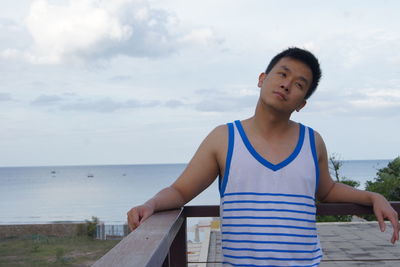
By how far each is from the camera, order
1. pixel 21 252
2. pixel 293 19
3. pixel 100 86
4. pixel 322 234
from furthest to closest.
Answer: pixel 100 86 → pixel 21 252 → pixel 293 19 → pixel 322 234

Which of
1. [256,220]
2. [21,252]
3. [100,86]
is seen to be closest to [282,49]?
[256,220]

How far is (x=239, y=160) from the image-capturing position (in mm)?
1870

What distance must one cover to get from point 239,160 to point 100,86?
280 feet

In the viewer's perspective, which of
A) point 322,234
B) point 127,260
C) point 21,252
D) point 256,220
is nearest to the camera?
point 127,260

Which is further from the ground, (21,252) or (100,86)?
(100,86)

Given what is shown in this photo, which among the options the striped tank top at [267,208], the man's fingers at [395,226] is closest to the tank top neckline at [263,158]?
the striped tank top at [267,208]

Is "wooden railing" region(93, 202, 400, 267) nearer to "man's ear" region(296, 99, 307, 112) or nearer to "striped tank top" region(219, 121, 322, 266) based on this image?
"striped tank top" region(219, 121, 322, 266)

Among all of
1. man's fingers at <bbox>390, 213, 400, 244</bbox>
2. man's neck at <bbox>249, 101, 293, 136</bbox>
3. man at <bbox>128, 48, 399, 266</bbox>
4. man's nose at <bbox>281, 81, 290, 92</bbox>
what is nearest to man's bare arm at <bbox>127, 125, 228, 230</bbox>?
man at <bbox>128, 48, 399, 266</bbox>

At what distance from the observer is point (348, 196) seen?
221 cm

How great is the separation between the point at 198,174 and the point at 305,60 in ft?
1.89

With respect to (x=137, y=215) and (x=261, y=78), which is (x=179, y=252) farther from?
(x=261, y=78)

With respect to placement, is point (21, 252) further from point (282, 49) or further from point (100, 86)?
point (100, 86)

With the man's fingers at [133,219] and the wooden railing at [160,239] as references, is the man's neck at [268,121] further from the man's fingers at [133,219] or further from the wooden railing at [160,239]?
the man's fingers at [133,219]

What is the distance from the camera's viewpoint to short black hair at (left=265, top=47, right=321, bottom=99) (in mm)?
1949
